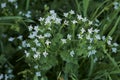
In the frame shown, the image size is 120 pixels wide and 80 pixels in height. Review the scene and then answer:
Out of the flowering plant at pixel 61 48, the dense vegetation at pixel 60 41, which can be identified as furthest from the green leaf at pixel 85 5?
the flowering plant at pixel 61 48

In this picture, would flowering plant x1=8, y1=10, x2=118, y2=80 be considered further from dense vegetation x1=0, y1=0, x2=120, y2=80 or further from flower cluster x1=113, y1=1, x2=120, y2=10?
flower cluster x1=113, y1=1, x2=120, y2=10

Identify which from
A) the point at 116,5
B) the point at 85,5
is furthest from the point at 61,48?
the point at 116,5

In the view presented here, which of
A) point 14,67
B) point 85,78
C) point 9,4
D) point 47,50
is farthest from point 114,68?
point 9,4

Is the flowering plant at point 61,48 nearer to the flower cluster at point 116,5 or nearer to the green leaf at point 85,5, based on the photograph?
the green leaf at point 85,5

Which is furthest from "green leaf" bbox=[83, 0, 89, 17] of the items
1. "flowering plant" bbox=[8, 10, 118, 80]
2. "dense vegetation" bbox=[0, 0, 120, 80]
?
"flowering plant" bbox=[8, 10, 118, 80]

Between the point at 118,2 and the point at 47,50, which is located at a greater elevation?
the point at 118,2

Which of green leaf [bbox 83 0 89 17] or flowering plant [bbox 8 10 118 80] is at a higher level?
green leaf [bbox 83 0 89 17]

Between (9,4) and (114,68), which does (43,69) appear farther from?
(9,4)
